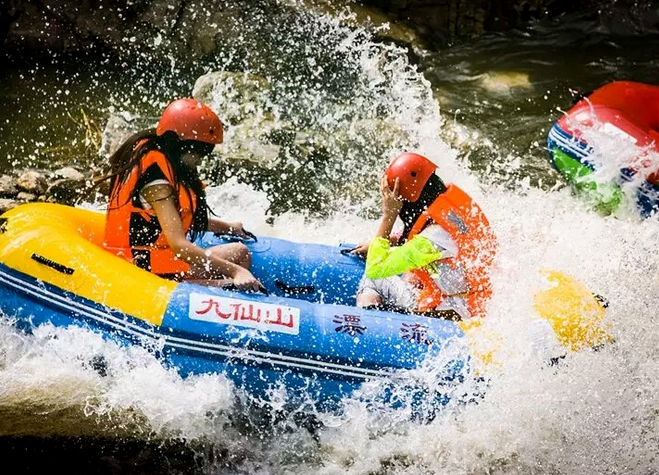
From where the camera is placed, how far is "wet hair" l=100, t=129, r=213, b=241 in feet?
14.3

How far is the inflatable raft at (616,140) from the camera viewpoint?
6.43 metres

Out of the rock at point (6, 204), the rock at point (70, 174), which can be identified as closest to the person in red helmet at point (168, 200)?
the rock at point (6, 204)

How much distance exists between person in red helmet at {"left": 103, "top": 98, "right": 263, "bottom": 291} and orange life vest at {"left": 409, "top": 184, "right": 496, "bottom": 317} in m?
1.04

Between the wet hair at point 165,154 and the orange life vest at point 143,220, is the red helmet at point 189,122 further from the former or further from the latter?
the orange life vest at point 143,220

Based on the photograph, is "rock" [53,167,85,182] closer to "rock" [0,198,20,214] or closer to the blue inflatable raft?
"rock" [0,198,20,214]

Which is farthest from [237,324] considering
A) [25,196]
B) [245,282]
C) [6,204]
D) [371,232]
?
[25,196]

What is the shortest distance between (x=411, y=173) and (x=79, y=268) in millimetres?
1892

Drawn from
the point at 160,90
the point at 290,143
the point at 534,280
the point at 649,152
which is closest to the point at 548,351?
the point at 534,280

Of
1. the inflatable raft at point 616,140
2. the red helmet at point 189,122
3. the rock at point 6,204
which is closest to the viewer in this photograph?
the red helmet at point 189,122

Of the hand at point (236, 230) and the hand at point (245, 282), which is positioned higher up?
the hand at point (236, 230)

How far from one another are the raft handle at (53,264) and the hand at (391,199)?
5.82 ft

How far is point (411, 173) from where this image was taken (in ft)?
14.6

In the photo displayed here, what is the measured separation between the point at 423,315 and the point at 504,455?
875 mm

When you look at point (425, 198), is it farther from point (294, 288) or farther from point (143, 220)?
point (143, 220)
